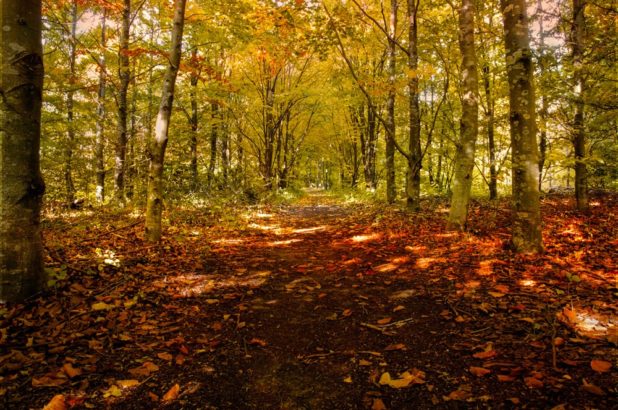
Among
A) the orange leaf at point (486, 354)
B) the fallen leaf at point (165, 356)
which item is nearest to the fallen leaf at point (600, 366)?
the orange leaf at point (486, 354)

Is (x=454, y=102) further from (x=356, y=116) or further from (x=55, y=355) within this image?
(x=55, y=355)

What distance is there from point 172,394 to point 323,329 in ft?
5.09

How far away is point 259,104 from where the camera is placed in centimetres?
1827

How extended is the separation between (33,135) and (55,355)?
234 cm

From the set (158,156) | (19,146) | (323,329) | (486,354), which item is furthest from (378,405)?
(158,156)

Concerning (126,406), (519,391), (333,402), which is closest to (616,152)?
(519,391)

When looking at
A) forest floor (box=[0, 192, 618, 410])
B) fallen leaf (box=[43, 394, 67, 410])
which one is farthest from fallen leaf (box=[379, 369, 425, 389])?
fallen leaf (box=[43, 394, 67, 410])

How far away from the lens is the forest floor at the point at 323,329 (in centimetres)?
240

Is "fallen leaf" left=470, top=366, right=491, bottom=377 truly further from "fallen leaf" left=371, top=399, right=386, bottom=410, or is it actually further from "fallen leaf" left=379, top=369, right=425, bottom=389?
"fallen leaf" left=371, top=399, right=386, bottom=410

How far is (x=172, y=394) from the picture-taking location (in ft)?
8.11

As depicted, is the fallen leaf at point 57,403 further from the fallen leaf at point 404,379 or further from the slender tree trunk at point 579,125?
the slender tree trunk at point 579,125

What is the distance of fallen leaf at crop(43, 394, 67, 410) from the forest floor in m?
0.01

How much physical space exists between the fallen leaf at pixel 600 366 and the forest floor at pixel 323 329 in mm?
Result: 12

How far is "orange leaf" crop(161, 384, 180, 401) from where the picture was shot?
2434 millimetres
